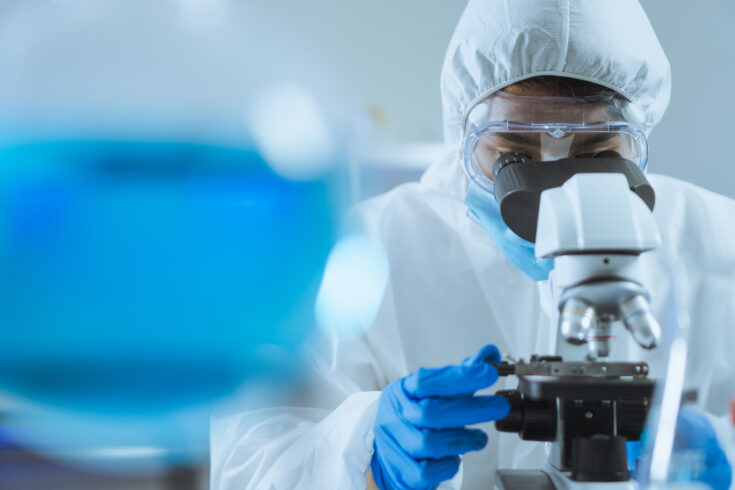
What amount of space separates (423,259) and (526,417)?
0.57 m

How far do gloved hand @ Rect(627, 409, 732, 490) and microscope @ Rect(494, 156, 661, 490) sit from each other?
3.4 inches

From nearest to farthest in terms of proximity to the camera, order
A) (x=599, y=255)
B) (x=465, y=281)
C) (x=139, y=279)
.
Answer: (x=599, y=255)
(x=465, y=281)
(x=139, y=279)

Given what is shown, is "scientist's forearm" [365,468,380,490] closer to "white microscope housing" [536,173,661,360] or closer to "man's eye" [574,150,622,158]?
"white microscope housing" [536,173,661,360]

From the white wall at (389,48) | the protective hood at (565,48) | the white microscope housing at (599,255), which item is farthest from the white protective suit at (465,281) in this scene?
the white wall at (389,48)

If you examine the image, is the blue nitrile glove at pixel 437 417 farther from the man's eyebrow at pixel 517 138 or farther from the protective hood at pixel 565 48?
the protective hood at pixel 565 48

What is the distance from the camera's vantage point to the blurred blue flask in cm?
130

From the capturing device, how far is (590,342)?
0.59m

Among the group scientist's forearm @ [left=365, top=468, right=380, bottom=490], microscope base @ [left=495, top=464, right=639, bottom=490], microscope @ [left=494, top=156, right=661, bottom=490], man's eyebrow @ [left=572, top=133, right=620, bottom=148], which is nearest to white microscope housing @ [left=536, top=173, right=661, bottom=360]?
microscope @ [left=494, top=156, right=661, bottom=490]

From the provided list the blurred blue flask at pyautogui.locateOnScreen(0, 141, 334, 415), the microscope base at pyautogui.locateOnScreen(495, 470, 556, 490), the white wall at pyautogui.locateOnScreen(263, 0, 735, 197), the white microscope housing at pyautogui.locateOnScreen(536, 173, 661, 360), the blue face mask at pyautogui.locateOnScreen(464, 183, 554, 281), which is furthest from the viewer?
the white wall at pyautogui.locateOnScreen(263, 0, 735, 197)

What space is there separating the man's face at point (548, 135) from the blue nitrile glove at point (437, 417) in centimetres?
39

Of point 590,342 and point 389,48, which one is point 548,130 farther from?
point 389,48

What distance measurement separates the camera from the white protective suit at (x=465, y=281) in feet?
3.10

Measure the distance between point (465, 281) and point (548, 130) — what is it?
37 cm

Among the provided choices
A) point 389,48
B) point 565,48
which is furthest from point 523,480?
point 389,48
